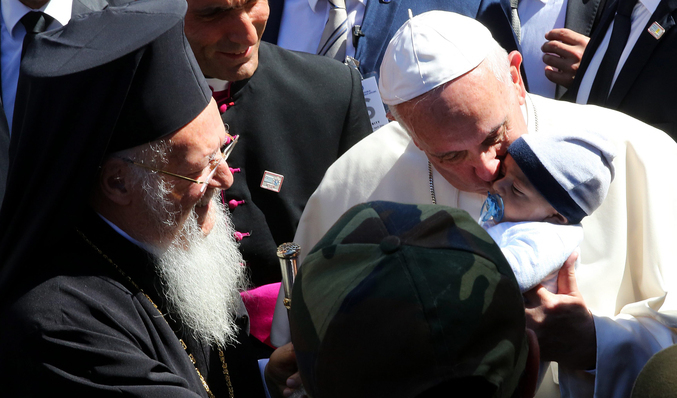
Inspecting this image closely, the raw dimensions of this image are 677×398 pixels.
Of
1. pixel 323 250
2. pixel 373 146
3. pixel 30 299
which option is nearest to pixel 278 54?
pixel 373 146

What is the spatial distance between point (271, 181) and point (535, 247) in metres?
1.66

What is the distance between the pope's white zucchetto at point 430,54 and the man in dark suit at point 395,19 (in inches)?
59.2

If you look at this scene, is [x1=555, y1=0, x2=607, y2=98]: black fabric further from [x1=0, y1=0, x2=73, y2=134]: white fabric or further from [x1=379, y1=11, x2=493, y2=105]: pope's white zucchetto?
[x1=0, y1=0, x2=73, y2=134]: white fabric

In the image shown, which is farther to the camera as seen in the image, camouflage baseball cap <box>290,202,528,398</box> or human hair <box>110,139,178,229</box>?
human hair <box>110,139,178,229</box>

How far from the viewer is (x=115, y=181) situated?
247 centimetres

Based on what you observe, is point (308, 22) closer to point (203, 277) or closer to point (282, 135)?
point (282, 135)

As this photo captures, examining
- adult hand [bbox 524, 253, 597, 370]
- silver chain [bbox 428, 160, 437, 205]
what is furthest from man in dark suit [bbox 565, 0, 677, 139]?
adult hand [bbox 524, 253, 597, 370]

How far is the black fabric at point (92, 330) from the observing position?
82.0 inches

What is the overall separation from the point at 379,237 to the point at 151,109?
121cm

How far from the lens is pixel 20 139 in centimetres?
218

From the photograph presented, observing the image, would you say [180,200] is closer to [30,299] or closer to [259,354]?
[30,299]

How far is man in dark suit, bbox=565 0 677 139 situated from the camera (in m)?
3.60

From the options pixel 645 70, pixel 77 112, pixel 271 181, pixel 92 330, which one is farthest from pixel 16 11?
pixel 645 70

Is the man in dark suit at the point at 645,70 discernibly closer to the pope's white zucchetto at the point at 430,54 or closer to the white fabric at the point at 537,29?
the white fabric at the point at 537,29
